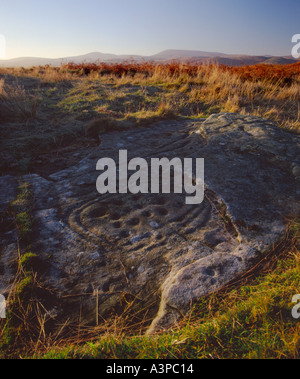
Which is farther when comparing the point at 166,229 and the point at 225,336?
the point at 166,229

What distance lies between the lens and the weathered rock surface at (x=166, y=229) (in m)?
1.86

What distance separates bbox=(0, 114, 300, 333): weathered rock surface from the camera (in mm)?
1863

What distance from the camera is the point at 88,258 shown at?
215 centimetres

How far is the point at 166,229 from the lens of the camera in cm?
242

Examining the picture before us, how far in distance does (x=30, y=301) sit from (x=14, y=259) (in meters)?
0.48

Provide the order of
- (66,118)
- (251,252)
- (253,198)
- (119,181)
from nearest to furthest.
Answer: (251,252) → (253,198) → (119,181) → (66,118)

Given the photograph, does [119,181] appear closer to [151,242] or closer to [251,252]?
[151,242]

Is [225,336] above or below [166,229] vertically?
below

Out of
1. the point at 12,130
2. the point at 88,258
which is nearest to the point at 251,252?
the point at 88,258

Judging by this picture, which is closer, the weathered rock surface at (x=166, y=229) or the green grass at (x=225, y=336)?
the green grass at (x=225, y=336)

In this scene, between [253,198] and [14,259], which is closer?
[14,259]

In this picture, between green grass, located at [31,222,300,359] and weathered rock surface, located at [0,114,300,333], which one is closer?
green grass, located at [31,222,300,359]
